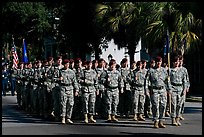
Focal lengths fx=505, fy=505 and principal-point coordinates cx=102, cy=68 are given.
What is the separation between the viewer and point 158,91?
13656 millimetres

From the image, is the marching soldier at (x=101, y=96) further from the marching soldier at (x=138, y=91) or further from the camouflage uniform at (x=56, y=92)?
the camouflage uniform at (x=56, y=92)

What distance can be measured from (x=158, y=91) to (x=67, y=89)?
2812 mm

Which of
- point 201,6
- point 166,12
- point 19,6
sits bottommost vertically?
point 201,6

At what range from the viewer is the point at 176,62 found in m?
14.1

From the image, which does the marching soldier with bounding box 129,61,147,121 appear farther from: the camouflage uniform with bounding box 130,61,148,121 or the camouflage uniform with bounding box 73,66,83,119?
the camouflage uniform with bounding box 73,66,83,119

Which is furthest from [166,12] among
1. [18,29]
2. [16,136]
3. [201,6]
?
[18,29]

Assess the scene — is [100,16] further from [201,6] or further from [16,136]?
[201,6]

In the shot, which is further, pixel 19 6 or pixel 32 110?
pixel 19 6

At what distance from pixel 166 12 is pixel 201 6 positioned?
47.5ft

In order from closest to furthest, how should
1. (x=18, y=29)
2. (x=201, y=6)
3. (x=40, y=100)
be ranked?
(x=201, y=6), (x=40, y=100), (x=18, y=29)

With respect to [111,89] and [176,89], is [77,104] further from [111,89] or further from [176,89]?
[176,89]

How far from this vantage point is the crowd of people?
13953 mm

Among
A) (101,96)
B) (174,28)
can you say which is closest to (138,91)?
(101,96)

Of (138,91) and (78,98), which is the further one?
(78,98)
